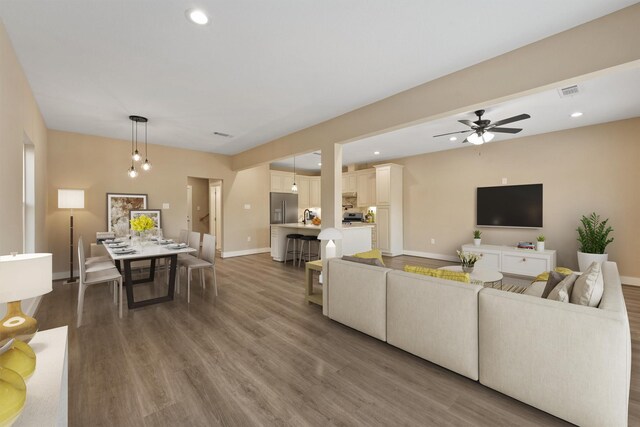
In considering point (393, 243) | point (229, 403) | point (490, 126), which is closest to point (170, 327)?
point (229, 403)

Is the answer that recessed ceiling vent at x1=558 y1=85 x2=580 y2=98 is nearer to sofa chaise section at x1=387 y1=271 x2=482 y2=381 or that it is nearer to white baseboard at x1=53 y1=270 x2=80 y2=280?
sofa chaise section at x1=387 y1=271 x2=482 y2=381

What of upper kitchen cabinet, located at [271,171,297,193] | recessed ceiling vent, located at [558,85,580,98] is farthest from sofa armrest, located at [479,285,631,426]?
upper kitchen cabinet, located at [271,171,297,193]

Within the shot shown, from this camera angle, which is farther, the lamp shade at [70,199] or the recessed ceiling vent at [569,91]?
the lamp shade at [70,199]

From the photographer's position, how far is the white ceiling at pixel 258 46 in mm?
2057

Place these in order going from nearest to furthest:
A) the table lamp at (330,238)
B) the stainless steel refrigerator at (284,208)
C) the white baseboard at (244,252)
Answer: the table lamp at (330,238)
the white baseboard at (244,252)
the stainless steel refrigerator at (284,208)

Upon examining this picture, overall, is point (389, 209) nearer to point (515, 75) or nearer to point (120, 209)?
point (515, 75)

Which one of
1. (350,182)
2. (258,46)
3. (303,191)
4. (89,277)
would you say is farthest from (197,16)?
(303,191)

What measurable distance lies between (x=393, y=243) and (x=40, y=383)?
689cm

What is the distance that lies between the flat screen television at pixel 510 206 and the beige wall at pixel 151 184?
5.50 meters

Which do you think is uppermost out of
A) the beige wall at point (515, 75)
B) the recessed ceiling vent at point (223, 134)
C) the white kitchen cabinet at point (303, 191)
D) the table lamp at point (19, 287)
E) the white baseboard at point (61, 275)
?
the recessed ceiling vent at point (223, 134)

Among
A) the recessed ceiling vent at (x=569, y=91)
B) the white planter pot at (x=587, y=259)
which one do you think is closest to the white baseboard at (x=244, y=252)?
the white planter pot at (x=587, y=259)

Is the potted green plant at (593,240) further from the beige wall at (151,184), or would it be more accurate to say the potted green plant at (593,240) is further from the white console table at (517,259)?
the beige wall at (151,184)

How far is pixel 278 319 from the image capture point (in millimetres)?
3246

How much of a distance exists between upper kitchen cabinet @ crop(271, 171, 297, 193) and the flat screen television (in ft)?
16.6
